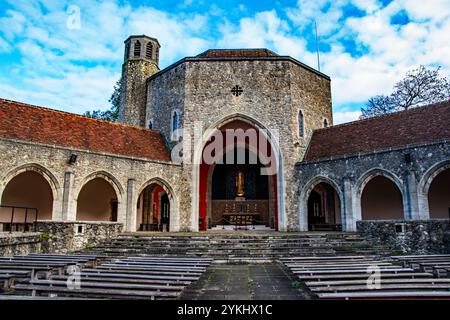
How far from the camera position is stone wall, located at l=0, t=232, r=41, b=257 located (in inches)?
332

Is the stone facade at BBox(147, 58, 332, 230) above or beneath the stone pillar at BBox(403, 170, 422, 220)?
above

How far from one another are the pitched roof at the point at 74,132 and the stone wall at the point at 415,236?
1109cm

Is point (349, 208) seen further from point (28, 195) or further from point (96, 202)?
point (28, 195)

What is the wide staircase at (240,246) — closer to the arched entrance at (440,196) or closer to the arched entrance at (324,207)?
the arched entrance at (440,196)

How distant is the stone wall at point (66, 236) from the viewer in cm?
1039

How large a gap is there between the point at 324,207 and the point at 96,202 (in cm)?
1323

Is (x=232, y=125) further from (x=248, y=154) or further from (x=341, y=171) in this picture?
(x=341, y=171)

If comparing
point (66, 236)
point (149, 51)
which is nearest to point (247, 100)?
point (149, 51)

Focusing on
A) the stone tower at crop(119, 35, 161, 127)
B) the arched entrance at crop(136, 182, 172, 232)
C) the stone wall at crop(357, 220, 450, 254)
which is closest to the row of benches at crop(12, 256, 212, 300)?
the stone wall at crop(357, 220, 450, 254)

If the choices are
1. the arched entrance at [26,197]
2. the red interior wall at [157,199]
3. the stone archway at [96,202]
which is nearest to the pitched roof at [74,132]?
the arched entrance at [26,197]

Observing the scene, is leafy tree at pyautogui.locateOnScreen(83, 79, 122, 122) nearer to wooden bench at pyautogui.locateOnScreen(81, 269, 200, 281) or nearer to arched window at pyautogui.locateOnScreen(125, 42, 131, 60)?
arched window at pyautogui.locateOnScreen(125, 42, 131, 60)

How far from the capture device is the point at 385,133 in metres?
15.1

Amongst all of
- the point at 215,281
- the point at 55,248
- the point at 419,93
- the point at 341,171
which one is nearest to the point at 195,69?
the point at 341,171

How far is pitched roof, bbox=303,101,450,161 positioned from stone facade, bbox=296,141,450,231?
0.46 meters
